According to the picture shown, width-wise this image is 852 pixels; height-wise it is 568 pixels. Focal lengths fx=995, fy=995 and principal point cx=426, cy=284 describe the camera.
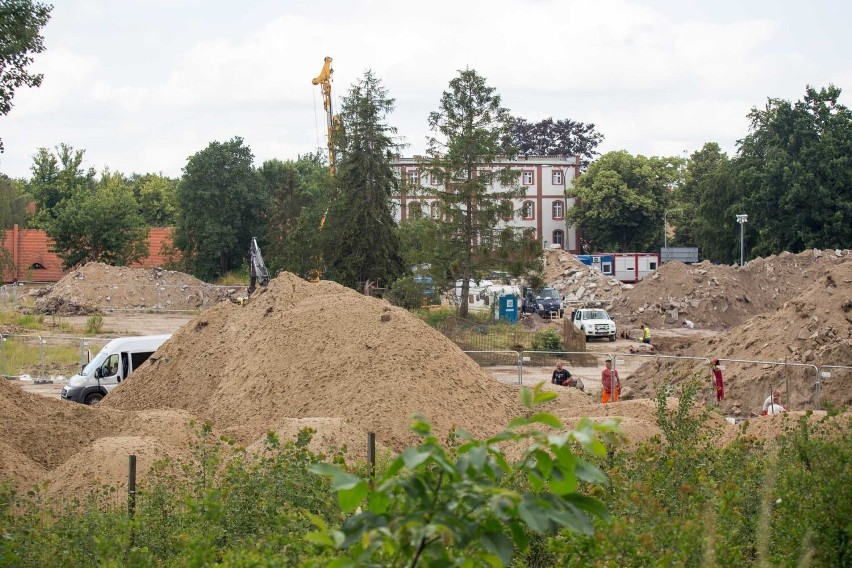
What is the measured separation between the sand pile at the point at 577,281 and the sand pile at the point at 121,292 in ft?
66.4

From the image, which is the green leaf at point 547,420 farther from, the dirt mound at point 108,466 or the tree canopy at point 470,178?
the tree canopy at point 470,178

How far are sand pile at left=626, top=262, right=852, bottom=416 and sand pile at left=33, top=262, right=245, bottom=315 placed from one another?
35.4 m

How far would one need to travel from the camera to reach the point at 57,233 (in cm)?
6669

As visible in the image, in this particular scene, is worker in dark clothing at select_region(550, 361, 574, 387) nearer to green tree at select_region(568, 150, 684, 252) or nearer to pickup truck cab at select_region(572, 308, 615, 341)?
pickup truck cab at select_region(572, 308, 615, 341)

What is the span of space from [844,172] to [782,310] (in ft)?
129

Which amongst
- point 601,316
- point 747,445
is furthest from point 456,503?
point 601,316

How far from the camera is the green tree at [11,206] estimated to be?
83500mm

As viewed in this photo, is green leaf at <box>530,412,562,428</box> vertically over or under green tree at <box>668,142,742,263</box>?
under

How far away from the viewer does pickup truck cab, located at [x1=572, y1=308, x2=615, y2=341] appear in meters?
44.2

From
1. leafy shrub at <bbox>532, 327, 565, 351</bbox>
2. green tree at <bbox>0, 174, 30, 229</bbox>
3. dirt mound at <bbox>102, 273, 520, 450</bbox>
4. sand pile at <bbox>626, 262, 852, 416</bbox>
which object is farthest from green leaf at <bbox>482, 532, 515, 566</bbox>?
green tree at <bbox>0, 174, 30, 229</bbox>

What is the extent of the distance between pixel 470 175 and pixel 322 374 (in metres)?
28.8

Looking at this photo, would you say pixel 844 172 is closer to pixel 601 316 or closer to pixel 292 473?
pixel 601 316

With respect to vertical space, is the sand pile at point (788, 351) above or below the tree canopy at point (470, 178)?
below

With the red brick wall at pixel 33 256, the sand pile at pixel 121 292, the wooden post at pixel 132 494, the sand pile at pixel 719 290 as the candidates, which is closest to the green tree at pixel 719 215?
the sand pile at pixel 719 290
